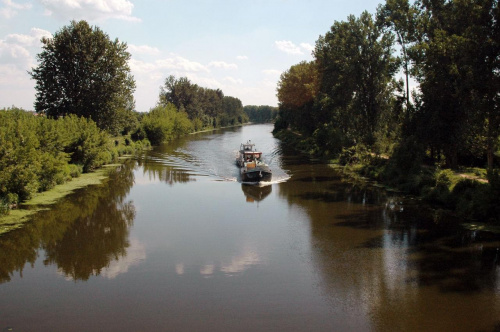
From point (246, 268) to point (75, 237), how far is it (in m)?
8.76

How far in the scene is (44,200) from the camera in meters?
24.2

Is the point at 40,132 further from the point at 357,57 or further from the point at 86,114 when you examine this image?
the point at 357,57

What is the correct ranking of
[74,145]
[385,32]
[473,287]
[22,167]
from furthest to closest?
1. [385,32]
2. [74,145]
3. [22,167]
4. [473,287]

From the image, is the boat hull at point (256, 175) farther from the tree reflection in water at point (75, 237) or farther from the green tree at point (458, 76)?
the green tree at point (458, 76)

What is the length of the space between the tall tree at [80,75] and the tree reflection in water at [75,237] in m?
23.2

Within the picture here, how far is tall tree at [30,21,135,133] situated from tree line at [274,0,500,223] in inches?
994

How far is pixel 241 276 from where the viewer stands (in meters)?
14.0

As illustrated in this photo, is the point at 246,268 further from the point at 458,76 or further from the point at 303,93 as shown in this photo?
the point at 303,93

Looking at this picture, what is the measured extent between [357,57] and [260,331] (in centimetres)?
3466

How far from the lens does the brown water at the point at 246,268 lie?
11.2m

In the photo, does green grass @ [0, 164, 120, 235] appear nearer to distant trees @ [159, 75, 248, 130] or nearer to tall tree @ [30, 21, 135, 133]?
tall tree @ [30, 21, 135, 133]

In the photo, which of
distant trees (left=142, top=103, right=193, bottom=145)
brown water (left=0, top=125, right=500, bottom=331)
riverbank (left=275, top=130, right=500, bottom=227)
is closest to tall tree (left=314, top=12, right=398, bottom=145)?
riverbank (left=275, top=130, right=500, bottom=227)

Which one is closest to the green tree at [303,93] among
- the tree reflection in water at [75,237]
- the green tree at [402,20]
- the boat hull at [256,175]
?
the green tree at [402,20]

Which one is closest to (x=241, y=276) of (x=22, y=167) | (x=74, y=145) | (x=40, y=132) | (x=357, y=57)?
(x=22, y=167)
